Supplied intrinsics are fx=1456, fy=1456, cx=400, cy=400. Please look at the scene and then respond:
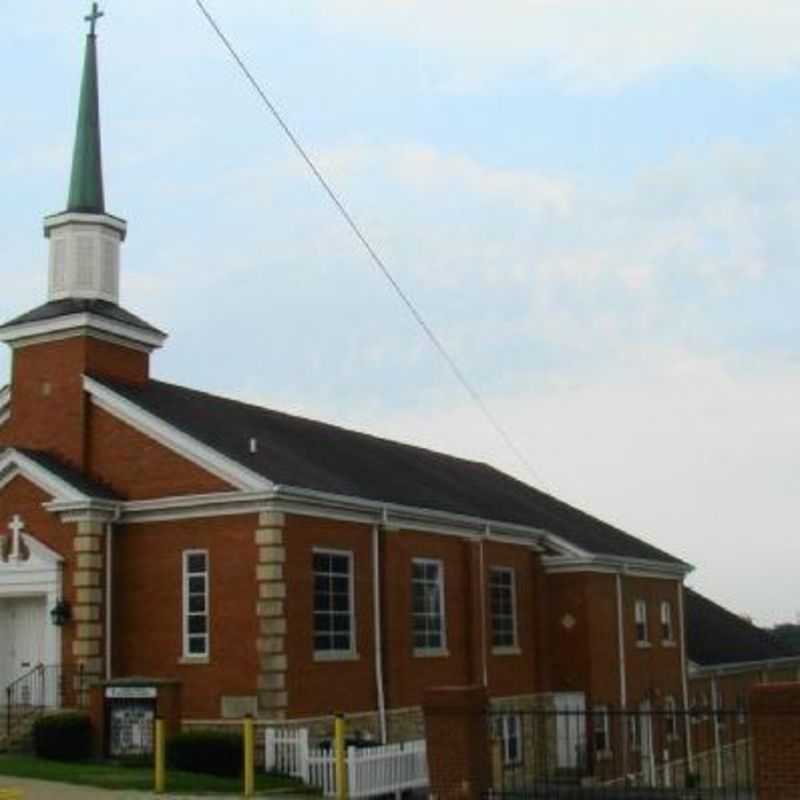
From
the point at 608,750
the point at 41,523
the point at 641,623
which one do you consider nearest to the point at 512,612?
the point at 608,750

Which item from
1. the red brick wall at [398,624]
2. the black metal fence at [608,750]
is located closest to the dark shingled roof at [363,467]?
the red brick wall at [398,624]

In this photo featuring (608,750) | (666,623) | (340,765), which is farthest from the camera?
(666,623)

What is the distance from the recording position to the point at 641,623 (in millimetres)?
42562

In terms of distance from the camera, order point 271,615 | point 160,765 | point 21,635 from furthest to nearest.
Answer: point 21,635 → point 271,615 → point 160,765

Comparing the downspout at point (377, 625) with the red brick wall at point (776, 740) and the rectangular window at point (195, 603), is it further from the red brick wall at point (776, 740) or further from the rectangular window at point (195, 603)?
the red brick wall at point (776, 740)

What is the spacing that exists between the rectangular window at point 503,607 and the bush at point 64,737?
491 inches

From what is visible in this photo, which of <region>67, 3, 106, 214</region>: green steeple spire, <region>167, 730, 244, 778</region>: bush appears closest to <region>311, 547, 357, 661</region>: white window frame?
<region>167, 730, 244, 778</region>: bush

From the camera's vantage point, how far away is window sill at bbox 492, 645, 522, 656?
35.5 m

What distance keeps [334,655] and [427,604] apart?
4510 millimetres

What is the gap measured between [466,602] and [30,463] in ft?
35.6

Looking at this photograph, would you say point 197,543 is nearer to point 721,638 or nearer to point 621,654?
point 621,654

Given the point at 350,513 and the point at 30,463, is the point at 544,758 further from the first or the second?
the point at 30,463

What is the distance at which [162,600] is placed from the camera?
2838 centimetres

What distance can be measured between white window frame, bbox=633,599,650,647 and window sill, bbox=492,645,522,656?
6.43 m
